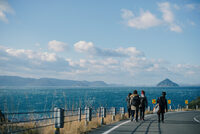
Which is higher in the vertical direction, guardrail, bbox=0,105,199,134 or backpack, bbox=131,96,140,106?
backpack, bbox=131,96,140,106

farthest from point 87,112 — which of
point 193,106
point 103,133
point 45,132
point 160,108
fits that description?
point 193,106

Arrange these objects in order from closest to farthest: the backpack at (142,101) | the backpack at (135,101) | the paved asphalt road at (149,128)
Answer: the paved asphalt road at (149,128)
the backpack at (135,101)
the backpack at (142,101)

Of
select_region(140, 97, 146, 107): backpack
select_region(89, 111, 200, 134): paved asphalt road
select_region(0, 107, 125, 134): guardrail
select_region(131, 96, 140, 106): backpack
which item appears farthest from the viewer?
select_region(140, 97, 146, 107): backpack

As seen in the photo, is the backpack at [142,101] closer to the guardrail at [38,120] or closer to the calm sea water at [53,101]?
A: the guardrail at [38,120]

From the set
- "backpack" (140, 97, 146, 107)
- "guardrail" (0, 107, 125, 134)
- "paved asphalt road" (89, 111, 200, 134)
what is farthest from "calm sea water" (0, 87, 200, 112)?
"backpack" (140, 97, 146, 107)

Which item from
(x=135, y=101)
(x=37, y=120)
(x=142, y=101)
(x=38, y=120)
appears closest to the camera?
(x=37, y=120)

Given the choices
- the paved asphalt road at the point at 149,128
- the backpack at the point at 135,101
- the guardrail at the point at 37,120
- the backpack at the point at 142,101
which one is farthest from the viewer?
the backpack at the point at 142,101

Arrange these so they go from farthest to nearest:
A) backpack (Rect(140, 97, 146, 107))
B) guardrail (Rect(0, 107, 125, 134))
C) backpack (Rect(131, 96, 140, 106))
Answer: backpack (Rect(140, 97, 146, 107)), backpack (Rect(131, 96, 140, 106)), guardrail (Rect(0, 107, 125, 134))

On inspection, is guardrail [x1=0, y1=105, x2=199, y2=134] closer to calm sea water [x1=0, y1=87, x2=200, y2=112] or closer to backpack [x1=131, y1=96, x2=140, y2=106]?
calm sea water [x1=0, y1=87, x2=200, y2=112]

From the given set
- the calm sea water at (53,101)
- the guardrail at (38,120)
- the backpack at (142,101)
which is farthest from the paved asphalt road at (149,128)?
the calm sea water at (53,101)

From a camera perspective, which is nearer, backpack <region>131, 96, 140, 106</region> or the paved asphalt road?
the paved asphalt road

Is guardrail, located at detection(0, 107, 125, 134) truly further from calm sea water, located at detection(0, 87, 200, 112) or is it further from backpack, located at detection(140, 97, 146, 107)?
backpack, located at detection(140, 97, 146, 107)

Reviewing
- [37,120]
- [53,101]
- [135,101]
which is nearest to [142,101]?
[135,101]

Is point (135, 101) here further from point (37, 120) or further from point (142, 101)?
point (37, 120)
